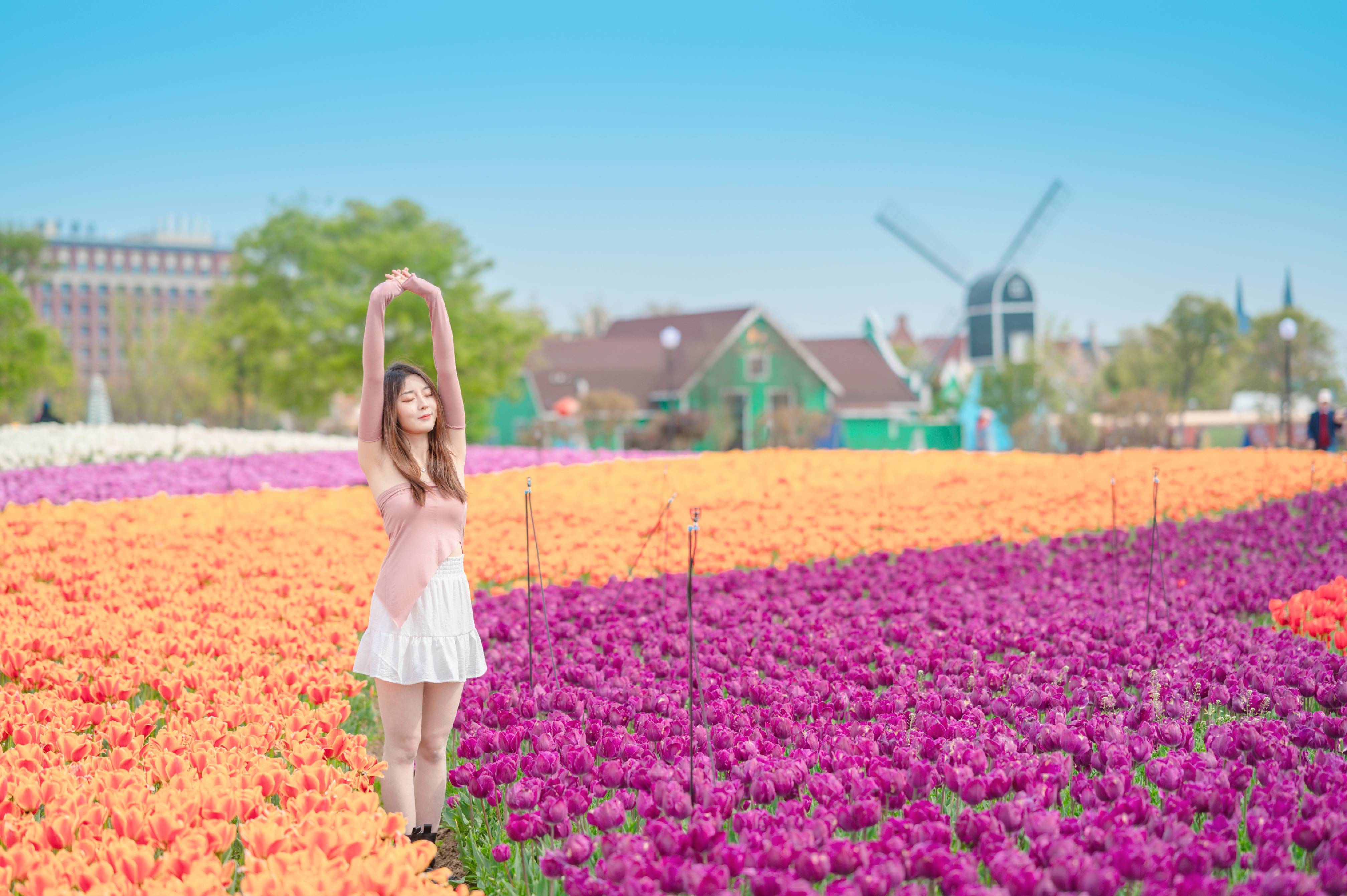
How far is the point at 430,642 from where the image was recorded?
138 inches

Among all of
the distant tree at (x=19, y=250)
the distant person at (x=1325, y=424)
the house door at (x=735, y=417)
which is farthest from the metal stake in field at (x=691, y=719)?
the distant tree at (x=19, y=250)

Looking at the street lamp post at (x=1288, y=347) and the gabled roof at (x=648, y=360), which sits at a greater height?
the gabled roof at (x=648, y=360)

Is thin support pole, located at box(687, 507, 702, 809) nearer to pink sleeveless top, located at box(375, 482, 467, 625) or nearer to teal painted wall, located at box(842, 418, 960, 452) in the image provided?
pink sleeveless top, located at box(375, 482, 467, 625)

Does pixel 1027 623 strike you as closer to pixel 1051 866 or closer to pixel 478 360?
pixel 1051 866

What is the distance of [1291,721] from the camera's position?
12.0 feet

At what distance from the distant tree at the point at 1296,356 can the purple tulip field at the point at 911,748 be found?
169ft

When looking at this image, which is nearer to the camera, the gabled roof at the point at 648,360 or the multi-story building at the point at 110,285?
the gabled roof at the point at 648,360

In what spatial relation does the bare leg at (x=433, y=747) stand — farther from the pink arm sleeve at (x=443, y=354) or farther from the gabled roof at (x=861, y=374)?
the gabled roof at (x=861, y=374)

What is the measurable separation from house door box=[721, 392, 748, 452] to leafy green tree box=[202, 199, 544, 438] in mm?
7392

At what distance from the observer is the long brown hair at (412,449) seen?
3631mm

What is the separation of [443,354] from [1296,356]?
56336 millimetres

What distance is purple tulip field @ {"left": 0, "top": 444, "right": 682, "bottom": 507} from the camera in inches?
509

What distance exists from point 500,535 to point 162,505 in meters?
3.74

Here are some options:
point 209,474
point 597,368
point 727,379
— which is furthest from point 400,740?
point 597,368
